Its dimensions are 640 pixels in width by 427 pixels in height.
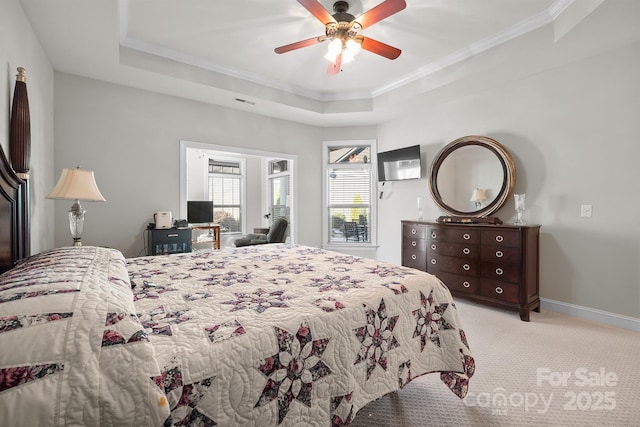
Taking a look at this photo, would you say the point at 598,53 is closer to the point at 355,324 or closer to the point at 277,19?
the point at 277,19

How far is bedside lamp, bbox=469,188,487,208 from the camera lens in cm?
379

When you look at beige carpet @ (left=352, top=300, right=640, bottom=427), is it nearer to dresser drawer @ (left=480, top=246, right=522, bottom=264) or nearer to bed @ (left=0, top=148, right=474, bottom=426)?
bed @ (left=0, top=148, right=474, bottom=426)

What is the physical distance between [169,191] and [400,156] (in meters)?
3.37

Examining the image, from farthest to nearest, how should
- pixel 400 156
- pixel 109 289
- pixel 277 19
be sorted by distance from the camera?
pixel 400 156 → pixel 277 19 → pixel 109 289

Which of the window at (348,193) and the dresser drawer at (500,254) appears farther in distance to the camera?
the window at (348,193)

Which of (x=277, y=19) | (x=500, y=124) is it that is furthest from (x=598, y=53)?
(x=277, y=19)

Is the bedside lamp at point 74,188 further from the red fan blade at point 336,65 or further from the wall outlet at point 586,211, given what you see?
the wall outlet at point 586,211

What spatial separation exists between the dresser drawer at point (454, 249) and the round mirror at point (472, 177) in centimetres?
56

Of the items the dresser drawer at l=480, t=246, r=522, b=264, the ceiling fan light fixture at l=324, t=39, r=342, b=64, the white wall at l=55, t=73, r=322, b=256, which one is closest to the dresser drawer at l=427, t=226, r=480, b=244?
the dresser drawer at l=480, t=246, r=522, b=264

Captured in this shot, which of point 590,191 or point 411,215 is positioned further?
point 411,215

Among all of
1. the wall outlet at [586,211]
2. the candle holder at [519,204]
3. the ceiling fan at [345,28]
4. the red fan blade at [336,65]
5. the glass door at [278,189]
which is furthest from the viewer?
the glass door at [278,189]

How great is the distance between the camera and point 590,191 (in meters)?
3.05

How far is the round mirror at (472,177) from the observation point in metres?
3.61

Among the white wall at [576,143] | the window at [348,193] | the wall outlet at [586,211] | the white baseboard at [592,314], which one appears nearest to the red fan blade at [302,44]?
the white wall at [576,143]
